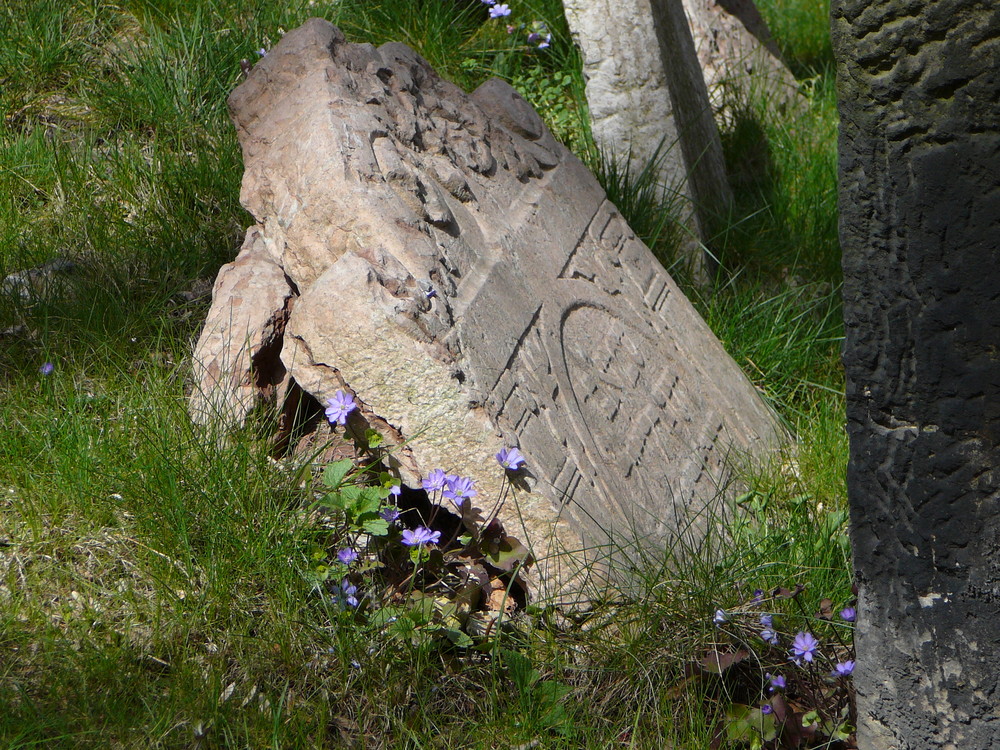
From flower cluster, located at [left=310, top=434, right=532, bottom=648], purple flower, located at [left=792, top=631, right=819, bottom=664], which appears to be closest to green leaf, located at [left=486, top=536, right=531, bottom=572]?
flower cluster, located at [left=310, top=434, right=532, bottom=648]

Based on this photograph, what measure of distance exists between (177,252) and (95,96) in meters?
0.89

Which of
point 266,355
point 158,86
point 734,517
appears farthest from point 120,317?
point 734,517

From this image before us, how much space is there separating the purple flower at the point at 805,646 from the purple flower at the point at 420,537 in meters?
0.73

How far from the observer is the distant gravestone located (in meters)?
2.12

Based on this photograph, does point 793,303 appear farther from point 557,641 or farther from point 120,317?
point 120,317

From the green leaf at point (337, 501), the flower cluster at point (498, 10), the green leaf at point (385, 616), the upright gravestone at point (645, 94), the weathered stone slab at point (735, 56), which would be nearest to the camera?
the green leaf at point (385, 616)

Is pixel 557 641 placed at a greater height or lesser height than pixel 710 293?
lesser

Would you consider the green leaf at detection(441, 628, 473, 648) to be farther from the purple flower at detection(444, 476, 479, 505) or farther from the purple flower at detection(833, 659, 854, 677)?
the purple flower at detection(833, 659, 854, 677)

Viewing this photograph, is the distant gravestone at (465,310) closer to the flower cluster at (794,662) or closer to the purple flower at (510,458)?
the purple flower at (510,458)

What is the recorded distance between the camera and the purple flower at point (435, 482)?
206 centimetres

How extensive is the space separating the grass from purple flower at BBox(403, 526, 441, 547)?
0.67 feet

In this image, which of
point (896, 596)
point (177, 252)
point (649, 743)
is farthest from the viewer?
point (177, 252)

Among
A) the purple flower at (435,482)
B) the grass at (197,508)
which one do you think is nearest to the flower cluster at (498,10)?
the grass at (197,508)

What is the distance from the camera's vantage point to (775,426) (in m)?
2.95
